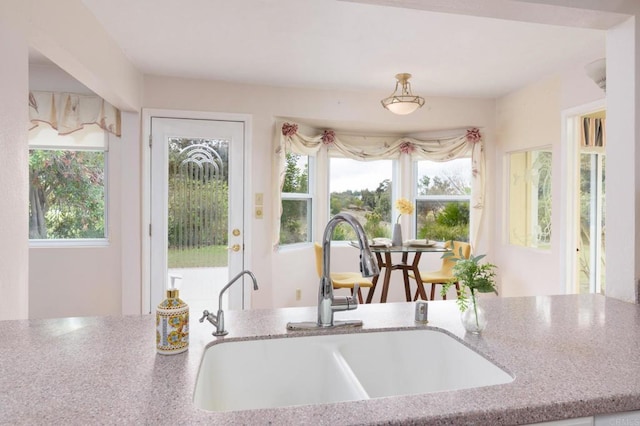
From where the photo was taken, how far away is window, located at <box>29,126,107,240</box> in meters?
3.61

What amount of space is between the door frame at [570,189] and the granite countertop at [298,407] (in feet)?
7.72

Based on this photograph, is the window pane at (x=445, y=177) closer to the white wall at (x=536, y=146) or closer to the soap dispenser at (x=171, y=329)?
the white wall at (x=536, y=146)

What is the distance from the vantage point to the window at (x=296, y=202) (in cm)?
440

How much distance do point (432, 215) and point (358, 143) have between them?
1.23 m

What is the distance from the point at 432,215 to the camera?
16.1ft

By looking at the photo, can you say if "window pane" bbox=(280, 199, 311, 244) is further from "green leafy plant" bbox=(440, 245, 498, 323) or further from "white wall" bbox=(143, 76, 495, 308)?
"green leafy plant" bbox=(440, 245, 498, 323)

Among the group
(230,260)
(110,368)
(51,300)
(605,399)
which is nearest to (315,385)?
(110,368)

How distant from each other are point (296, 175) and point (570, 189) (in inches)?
102

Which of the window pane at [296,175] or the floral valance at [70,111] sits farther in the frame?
the window pane at [296,175]

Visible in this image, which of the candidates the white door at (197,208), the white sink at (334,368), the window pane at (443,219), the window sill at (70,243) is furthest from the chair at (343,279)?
the white sink at (334,368)

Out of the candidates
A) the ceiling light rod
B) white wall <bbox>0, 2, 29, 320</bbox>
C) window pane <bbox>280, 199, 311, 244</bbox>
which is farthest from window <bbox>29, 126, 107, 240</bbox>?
the ceiling light rod

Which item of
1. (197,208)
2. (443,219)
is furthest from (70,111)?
(443,219)

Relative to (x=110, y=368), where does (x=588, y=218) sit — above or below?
above

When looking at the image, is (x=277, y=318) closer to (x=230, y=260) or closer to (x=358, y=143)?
(x=230, y=260)
